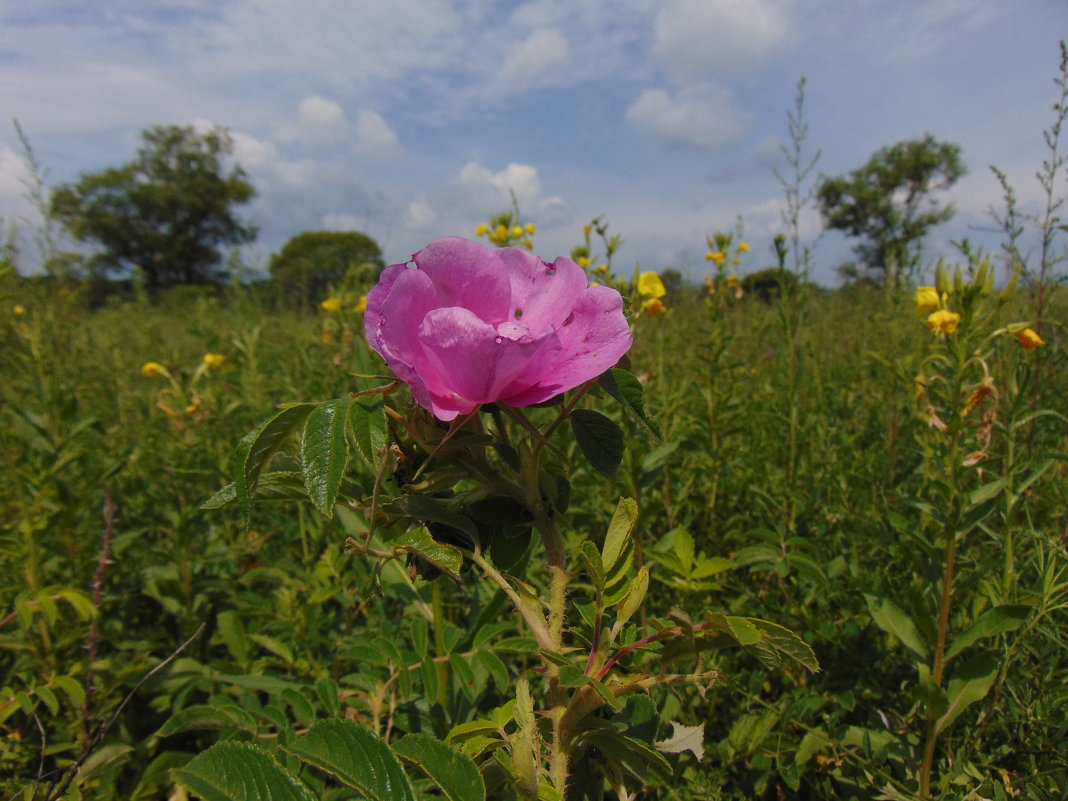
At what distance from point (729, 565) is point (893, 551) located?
547 millimetres

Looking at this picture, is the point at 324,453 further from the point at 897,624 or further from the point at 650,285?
the point at 650,285

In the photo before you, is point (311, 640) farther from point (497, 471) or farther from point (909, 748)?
point (909, 748)

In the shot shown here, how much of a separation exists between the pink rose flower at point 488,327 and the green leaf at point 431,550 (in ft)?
0.43

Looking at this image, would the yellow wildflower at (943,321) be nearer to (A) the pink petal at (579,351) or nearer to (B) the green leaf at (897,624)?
(B) the green leaf at (897,624)

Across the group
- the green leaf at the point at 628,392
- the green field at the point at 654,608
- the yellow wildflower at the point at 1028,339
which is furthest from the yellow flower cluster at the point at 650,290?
the green leaf at the point at 628,392

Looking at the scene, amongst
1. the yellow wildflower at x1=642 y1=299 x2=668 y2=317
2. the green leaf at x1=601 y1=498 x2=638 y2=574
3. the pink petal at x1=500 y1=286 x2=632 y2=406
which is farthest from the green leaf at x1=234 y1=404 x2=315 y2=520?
the yellow wildflower at x1=642 y1=299 x2=668 y2=317

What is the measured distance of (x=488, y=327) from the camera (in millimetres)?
532

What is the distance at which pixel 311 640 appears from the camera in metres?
1.51

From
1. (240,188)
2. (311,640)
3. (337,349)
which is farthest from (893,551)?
(240,188)

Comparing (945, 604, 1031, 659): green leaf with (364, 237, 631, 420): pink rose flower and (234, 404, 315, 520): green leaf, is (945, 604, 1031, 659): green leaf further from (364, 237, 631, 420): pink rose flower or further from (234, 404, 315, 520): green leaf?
(234, 404, 315, 520): green leaf

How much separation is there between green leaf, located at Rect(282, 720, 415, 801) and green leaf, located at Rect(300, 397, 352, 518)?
8.5 inches

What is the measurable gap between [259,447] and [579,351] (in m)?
0.34

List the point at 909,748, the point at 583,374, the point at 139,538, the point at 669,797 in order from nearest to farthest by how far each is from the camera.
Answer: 1. the point at 583,374
2. the point at 669,797
3. the point at 909,748
4. the point at 139,538

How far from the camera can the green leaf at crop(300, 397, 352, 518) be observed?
1.84 ft
